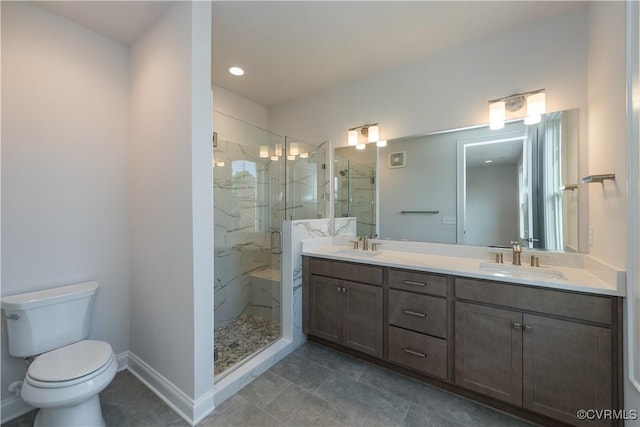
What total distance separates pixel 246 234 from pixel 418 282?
1.84 meters

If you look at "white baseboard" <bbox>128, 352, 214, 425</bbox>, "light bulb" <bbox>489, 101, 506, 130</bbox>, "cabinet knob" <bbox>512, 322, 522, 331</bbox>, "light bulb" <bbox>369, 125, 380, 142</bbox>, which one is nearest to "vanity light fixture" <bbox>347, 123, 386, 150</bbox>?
"light bulb" <bbox>369, 125, 380, 142</bbox>

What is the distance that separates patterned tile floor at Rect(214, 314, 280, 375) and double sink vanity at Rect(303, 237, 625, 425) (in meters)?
0.43

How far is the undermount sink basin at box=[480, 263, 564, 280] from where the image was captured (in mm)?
1590

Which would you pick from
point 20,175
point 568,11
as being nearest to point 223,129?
point 20,175

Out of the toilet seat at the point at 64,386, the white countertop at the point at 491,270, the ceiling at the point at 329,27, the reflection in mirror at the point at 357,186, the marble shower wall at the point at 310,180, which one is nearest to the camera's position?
the toilet seat at the point at 64,386

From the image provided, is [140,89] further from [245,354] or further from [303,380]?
[303,380]

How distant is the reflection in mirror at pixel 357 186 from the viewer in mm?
2658

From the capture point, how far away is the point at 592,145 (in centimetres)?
165

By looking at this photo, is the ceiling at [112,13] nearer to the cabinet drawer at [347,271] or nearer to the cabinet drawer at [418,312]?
the cabinet drawer at [347,271]

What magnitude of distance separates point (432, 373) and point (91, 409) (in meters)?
2.07

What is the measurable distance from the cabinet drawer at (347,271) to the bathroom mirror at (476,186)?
2.07 ft

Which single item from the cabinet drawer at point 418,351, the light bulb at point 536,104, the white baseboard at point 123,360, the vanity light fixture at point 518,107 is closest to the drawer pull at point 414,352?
the cabinet drawer at point 418,351

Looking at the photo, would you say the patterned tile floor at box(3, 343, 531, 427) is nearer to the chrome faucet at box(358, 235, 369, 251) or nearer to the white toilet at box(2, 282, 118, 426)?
the white toilet at box(2, 282, 118, 426)

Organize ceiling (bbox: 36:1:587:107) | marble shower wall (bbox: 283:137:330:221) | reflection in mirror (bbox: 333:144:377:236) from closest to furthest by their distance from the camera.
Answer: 1. ceiling (bbox: 36:1:587:107)
2. reflection in mirror (bbox: 333:144:377:236)
3. marble shower wall (bbox: 283:137:330:221)
